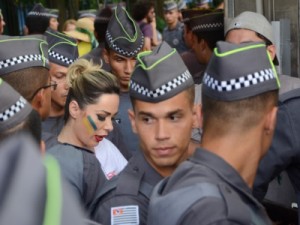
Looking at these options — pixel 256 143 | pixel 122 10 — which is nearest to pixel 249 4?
pixel 122 10

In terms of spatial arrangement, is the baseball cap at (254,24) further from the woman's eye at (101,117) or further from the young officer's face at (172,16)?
the young officer's face at (172,16)

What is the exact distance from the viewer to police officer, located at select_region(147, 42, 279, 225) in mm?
2158

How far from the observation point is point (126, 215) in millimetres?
2754

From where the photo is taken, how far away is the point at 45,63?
12.5ft

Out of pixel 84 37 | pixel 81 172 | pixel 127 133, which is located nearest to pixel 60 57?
pixel 127 133

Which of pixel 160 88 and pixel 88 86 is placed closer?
pixel 160 88

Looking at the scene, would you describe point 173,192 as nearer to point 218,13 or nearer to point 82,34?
point 218,13

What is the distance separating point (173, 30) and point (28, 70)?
8.00m

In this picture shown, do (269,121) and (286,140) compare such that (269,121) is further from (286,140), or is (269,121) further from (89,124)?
(89,124)

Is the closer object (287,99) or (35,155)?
(35,155)

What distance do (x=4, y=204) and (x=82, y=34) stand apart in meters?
7.32

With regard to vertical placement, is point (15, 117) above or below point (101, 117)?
above

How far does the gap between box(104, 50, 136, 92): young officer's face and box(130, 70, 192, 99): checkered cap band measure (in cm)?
196

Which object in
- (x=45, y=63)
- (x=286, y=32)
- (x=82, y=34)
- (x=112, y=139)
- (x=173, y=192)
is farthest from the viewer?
(x=82, y=34)
